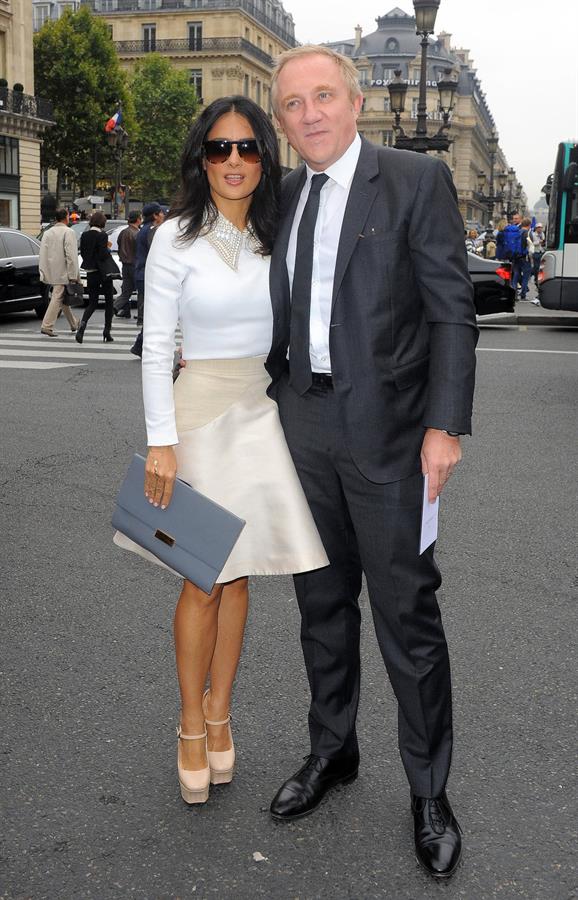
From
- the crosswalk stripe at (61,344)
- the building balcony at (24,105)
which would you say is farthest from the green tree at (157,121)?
the crosswalk stripe at (61,344)

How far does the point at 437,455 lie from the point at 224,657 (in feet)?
2.90

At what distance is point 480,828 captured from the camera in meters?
2.69

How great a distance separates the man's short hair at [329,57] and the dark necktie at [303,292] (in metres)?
0.24

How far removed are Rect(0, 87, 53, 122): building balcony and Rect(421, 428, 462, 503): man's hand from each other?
4556 cm

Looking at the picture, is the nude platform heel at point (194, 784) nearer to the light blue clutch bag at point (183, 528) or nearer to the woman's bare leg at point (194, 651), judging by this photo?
the woman's bare leg at point (194, 651)

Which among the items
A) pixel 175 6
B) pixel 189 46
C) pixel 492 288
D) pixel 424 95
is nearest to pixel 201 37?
pixel 189 46

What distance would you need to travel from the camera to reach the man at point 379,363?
247cm

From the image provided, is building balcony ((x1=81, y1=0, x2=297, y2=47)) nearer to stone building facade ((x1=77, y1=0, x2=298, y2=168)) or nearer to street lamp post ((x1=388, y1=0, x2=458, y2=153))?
stone building facade ((x1=77, y1=0, x2=298, y2=168))

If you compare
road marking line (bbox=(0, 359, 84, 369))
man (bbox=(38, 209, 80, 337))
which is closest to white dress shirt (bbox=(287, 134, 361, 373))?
road marking line (bbox=(0, 359, 84, 369))

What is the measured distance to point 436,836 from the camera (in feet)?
8.41

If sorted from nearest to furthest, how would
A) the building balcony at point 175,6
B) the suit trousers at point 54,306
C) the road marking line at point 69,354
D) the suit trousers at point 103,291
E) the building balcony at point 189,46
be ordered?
the road marking line at point 69,354 < the suit trousers at point 103,291 < the suit trousers at point 54,306 < the building balcony at point 189,46 < the building balcony at point 175,6

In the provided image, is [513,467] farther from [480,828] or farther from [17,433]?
[480,828]

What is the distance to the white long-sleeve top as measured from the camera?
2.62m

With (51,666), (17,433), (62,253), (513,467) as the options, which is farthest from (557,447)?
(62,253)
